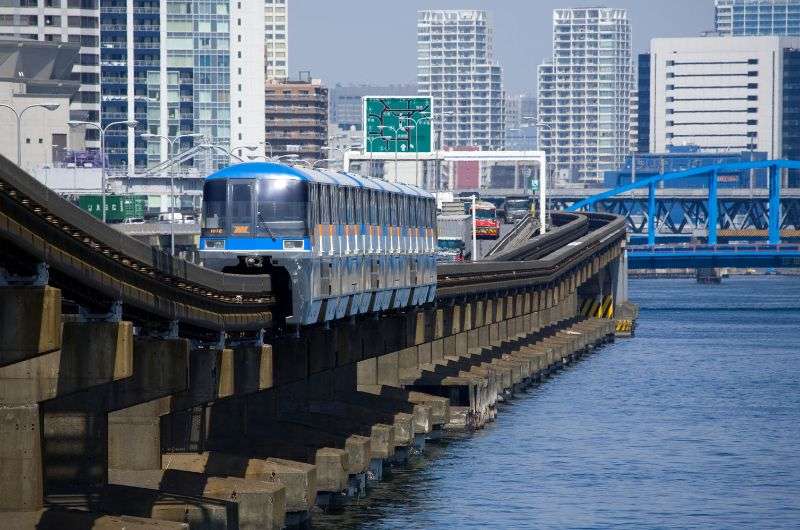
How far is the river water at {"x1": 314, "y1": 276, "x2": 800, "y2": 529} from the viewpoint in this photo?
61.8 m

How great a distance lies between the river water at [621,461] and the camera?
203 ft

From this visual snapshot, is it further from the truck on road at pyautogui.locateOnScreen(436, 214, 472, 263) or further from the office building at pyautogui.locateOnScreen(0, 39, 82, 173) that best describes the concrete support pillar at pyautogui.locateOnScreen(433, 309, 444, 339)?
the office building at pyautogui.locateOnScreen(0, 39, 82, 173)

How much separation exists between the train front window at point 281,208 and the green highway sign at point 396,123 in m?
93.2

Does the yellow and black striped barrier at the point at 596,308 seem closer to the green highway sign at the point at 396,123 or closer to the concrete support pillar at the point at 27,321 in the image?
the green highway sign at the point at 396,123

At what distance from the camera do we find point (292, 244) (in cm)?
5084

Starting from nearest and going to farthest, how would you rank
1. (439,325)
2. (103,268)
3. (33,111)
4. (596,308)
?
(103,268)
(439,325)
(596,308)
(33,111)

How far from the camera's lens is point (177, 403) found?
49.2m

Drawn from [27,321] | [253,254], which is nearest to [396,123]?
[253,254]

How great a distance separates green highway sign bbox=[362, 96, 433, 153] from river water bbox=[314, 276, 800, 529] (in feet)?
86.4

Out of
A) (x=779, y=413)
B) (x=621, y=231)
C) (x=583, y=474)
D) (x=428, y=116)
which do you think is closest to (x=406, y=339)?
(x=583, y=474)

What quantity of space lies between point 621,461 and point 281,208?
29.4m

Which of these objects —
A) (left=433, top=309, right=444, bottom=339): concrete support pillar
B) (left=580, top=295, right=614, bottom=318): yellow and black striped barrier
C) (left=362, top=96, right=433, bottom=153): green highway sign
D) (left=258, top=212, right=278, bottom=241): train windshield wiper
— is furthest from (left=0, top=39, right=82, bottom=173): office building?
(left=258, top=212, right=278, bottom=241): train windshield wiper

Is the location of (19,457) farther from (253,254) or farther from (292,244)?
(292,244)

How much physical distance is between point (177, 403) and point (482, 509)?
56.8 ft
